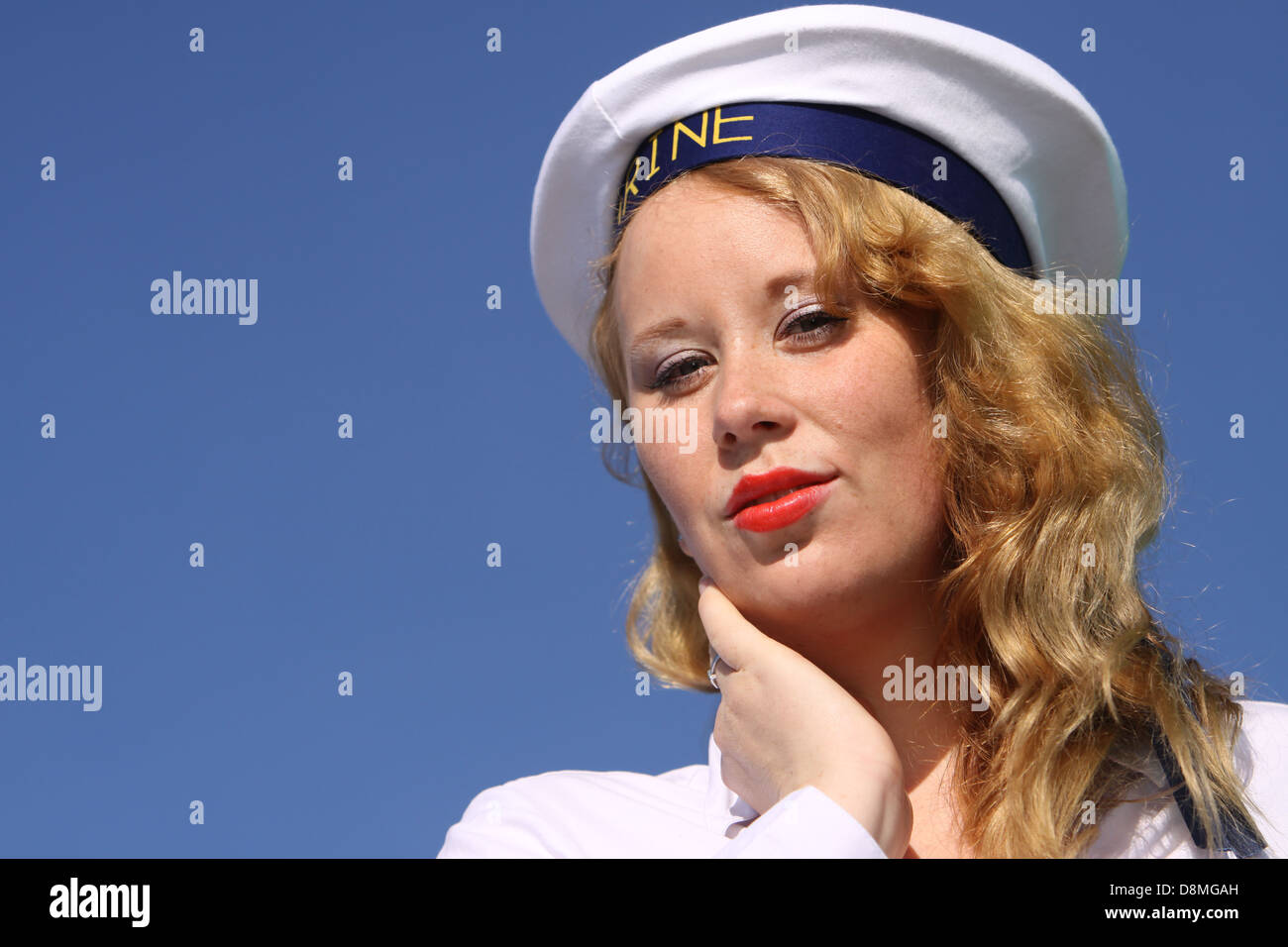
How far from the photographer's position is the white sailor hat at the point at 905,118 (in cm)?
379

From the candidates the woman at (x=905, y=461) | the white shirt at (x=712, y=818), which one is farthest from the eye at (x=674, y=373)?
the white shirt at (x=712, y=818)

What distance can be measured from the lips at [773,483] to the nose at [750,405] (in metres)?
0.10

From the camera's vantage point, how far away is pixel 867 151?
3.79 m

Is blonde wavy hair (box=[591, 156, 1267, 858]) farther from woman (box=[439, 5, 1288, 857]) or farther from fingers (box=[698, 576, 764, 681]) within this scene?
fingers (box=[698, 576, 764, 681])

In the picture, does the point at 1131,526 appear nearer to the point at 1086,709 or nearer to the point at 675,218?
the point at 1086,709

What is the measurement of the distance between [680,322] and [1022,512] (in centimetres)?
114

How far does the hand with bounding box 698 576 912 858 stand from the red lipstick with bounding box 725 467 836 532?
0.34 metres

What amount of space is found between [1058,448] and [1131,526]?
1.06 feet

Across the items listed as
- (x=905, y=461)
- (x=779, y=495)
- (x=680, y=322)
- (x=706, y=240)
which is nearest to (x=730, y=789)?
(x=779, y=495)

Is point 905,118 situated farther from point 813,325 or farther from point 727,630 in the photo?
point 727,630

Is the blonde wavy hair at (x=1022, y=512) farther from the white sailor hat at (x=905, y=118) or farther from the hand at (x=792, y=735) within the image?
the hand at (x=792, y=735)

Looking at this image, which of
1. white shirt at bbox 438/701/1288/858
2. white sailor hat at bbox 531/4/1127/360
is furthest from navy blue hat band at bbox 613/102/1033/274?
white shirt at bbox 438/701/1288/858

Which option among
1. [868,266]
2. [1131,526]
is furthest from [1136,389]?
[868,266]

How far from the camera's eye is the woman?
333 centimetres
